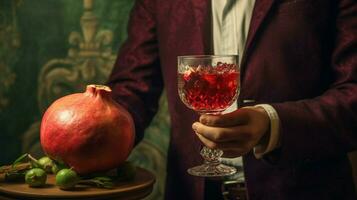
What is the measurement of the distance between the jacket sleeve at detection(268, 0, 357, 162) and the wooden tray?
313mm

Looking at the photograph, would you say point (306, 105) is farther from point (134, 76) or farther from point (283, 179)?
point (134, 76)

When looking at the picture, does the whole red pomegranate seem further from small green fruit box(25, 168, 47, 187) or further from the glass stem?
the glass stem

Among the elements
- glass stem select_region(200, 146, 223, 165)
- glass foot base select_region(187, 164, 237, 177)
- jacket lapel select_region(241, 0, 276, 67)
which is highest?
jacket lapel select_region(241, 0, 276, 67)

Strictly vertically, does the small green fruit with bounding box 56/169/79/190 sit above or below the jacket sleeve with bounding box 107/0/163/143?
below

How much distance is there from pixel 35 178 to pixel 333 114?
2.29 feet

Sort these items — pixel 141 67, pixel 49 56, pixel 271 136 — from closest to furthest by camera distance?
pixel 271 136 < pixel 141 67 < pixel 49 56

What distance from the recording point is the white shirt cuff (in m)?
1.16

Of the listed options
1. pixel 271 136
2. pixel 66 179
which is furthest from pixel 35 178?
pixel 271 136

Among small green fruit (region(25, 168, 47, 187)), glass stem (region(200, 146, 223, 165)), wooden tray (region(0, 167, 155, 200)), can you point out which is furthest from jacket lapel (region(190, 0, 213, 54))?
small green fruit (region(25, 168, 47, 187))

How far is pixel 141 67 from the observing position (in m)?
1.63

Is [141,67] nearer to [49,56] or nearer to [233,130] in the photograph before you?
[49,56]

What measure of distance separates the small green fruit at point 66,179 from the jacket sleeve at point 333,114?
44 centimetres

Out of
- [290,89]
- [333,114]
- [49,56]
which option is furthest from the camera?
[49,56]

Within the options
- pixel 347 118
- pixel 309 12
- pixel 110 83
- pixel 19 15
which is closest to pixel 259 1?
pixel 309 12
